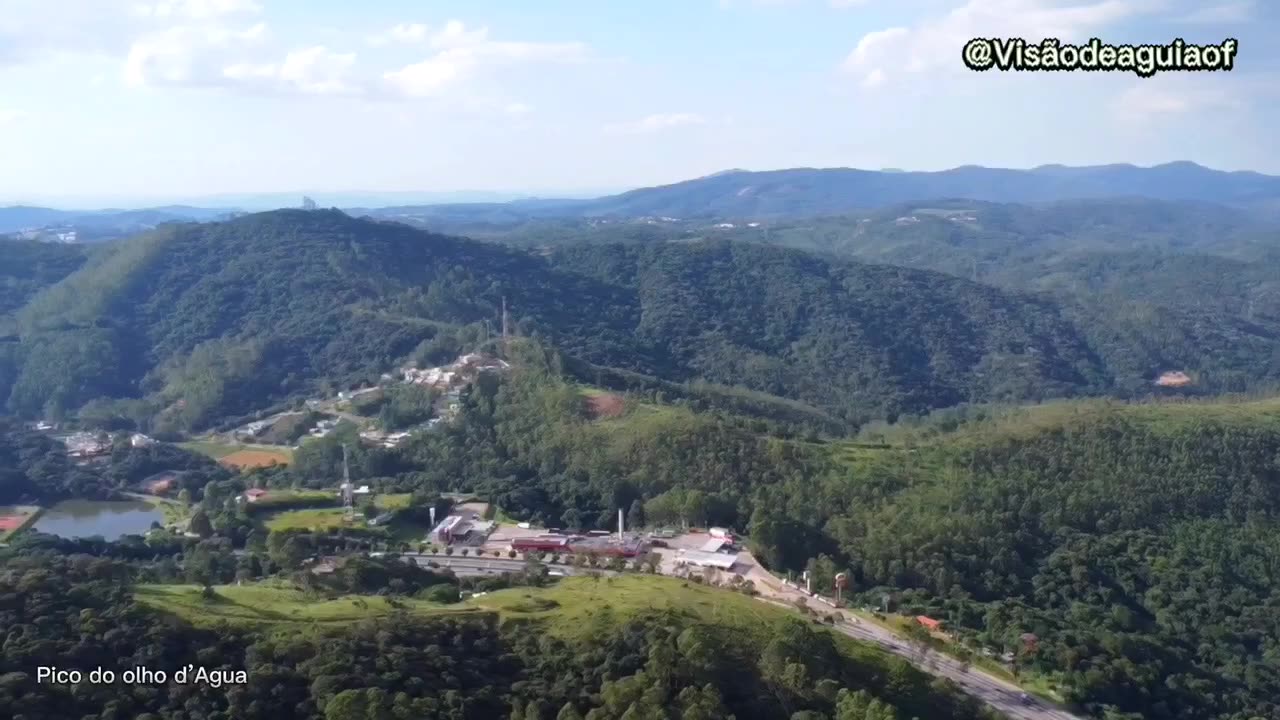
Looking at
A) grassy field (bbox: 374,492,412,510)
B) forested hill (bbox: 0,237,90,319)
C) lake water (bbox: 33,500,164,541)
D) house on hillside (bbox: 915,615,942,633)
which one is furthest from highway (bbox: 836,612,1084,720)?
forested hill (bbox: 0,237,90,319)

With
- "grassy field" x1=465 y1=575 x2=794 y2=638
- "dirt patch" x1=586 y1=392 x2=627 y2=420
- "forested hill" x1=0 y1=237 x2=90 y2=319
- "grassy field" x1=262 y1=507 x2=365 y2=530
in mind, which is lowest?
"grassy field" x1=262 y1=507 x2=365 y2=530

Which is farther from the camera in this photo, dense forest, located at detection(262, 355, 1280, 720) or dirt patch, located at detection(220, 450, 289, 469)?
dirt patch, located at detection(220, 450, 289, 469)

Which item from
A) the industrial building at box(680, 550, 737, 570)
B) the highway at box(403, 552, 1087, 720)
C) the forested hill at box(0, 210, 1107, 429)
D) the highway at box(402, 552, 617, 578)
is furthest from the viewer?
the forested hill at box(0, 210, 1107, 429)

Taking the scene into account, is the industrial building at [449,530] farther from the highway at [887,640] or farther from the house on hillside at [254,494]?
the house on hillside at [254,494]

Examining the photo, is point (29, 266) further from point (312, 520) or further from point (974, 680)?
point (974, 680)

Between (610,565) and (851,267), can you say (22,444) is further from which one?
(851,267)

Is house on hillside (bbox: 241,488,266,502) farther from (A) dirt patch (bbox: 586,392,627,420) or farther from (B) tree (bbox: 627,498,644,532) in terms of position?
(B) tree (bbox: 627,498,644,532)

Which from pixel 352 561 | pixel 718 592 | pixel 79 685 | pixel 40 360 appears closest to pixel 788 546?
pixel 718 592
